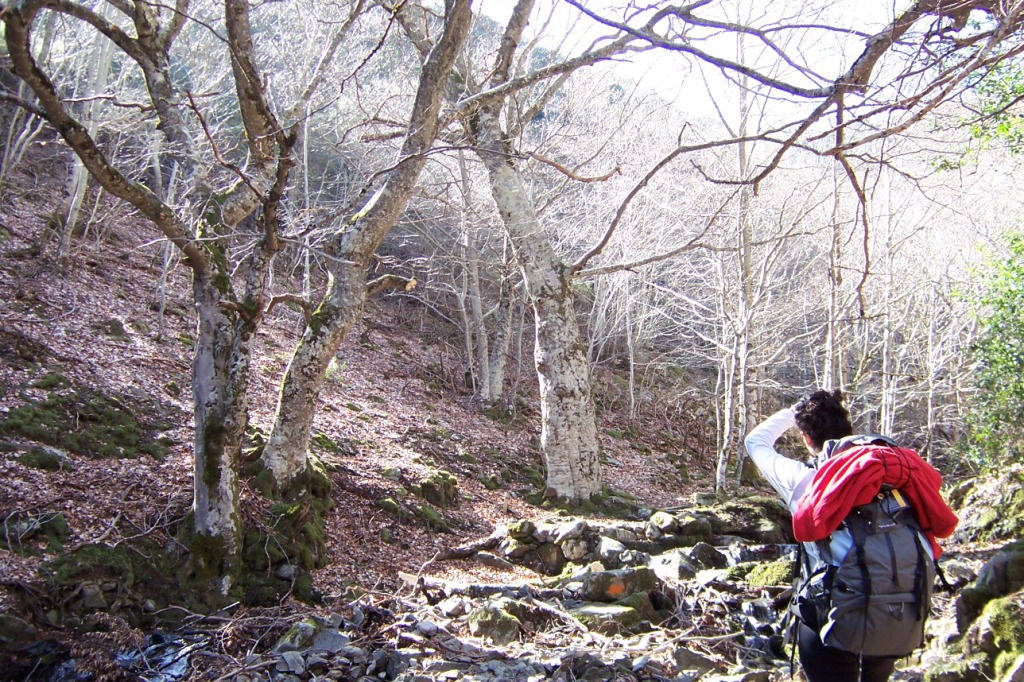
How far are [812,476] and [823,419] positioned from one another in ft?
1.09

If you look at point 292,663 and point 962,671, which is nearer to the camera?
point 962,671

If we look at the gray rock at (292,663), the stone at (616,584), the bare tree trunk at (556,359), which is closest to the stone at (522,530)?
the stone at (616,584)

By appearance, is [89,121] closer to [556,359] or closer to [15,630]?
[556,359]

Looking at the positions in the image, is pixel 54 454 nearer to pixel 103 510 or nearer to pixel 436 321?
pixel 103 510

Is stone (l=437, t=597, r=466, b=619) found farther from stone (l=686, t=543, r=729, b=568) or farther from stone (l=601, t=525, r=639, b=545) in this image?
stone (l=686, t=543, r=729, b=568)

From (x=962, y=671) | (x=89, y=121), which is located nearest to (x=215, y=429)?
(x=962, y=671)

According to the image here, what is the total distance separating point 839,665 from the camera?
2354 millimetres

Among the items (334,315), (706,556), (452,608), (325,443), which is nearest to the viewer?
(452,608)

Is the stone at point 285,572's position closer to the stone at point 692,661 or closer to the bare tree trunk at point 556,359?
the stone at point 692,661

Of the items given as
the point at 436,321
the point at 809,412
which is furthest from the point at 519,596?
the point at 436,321

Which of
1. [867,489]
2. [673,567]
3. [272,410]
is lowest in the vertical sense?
[673,567]

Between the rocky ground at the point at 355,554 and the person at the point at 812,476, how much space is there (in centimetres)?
118

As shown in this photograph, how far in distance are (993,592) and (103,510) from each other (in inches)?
216

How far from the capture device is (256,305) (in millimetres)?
4754
